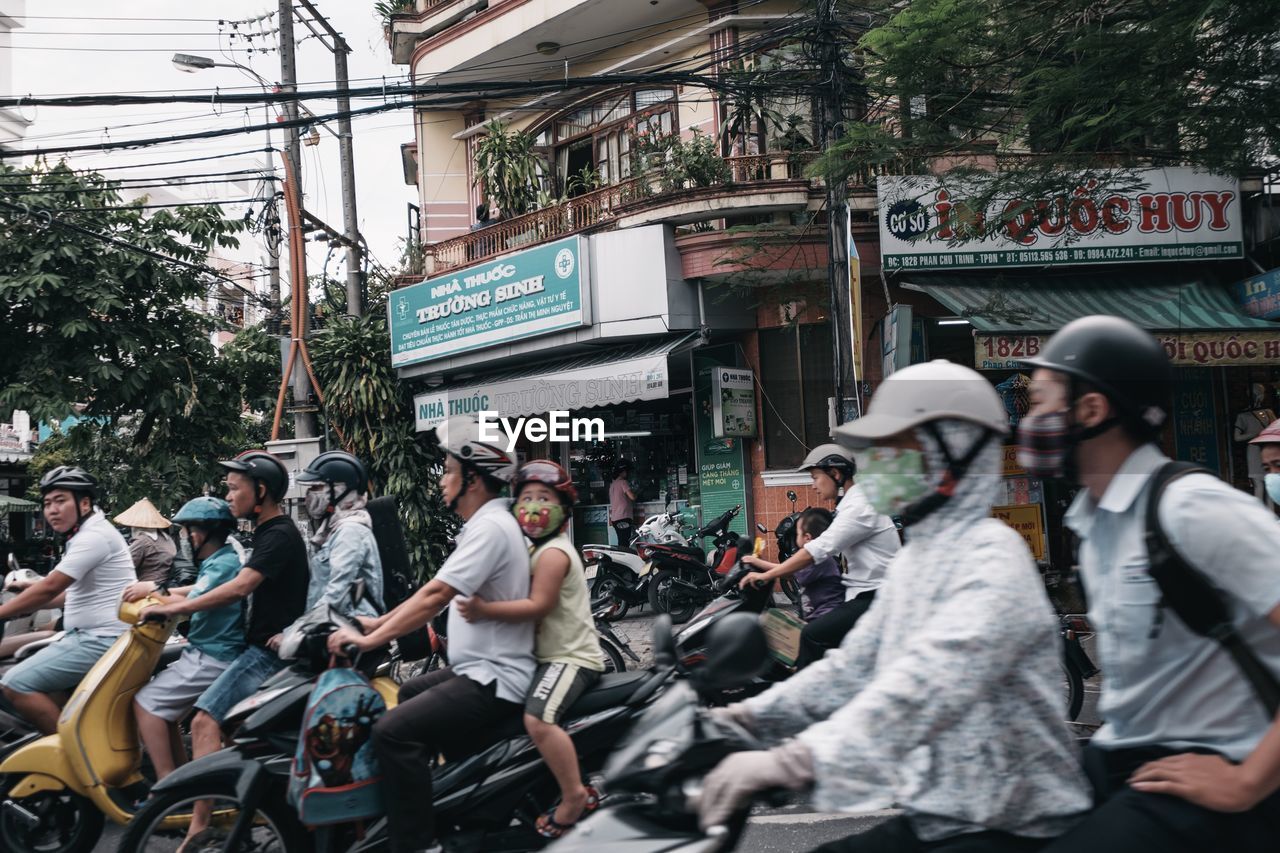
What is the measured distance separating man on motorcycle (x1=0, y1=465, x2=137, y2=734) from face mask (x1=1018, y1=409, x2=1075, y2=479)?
4410mm

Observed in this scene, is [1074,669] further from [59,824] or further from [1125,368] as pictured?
[59,824]

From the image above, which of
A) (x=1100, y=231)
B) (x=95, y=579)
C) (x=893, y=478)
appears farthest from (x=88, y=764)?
(x=1100, y=231)

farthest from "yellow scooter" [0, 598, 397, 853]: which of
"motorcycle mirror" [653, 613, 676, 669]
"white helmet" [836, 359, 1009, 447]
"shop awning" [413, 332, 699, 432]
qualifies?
"shop awning" [413, 332, 699, 432]

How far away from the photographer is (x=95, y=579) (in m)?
4.95

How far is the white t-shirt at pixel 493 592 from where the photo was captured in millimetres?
3572

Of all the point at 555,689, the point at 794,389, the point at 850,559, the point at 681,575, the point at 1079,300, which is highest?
the point at 1079,300

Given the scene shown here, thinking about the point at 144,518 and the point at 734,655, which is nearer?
the point at 734,655

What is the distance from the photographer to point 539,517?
4.09 m

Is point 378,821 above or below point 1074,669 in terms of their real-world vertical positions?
above

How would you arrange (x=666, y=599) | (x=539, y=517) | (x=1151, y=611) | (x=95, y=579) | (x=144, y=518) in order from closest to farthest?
(x=1151, y=611)
(x=539, y=517)
(x=95, y=579)
(x=144, y=518)
(x=666, y=599)

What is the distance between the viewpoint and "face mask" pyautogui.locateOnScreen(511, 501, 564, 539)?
408 cm

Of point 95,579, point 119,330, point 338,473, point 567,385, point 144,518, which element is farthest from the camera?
point 567,385

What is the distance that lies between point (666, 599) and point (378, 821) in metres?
7.84

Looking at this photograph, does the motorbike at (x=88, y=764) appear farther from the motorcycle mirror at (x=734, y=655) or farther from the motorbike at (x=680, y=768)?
the motorcycle mirror at (x=734, y=655)
